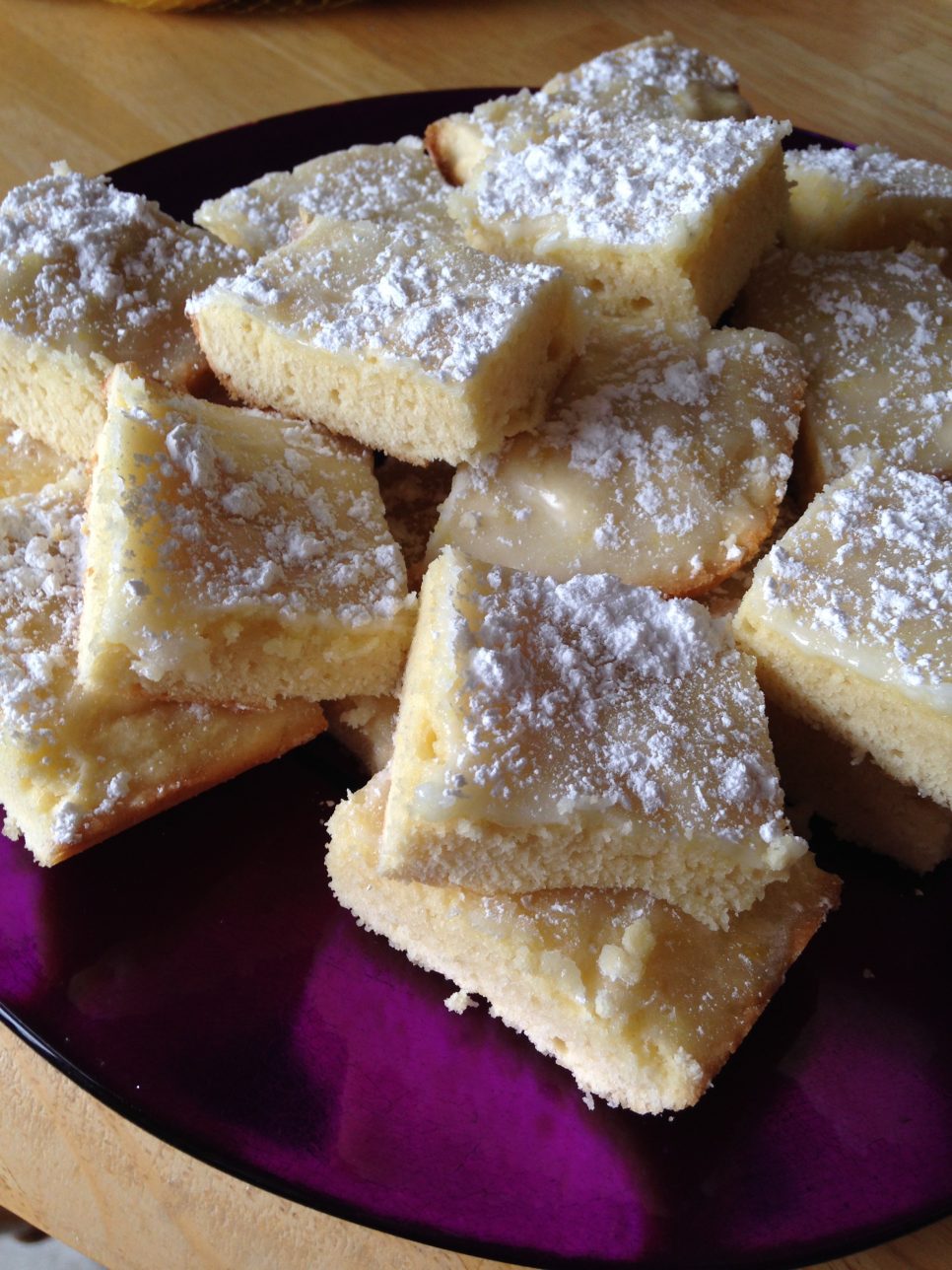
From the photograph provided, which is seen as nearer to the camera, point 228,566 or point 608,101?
point 228,566

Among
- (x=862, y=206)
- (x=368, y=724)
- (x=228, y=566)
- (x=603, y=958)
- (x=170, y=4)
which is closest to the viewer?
(x=603, y=958)

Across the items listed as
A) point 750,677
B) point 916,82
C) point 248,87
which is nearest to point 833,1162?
point 750,677

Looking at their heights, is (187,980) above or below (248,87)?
below

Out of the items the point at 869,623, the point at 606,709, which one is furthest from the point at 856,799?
the point at 606,709

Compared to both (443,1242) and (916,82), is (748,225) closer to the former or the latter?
(443,1242)

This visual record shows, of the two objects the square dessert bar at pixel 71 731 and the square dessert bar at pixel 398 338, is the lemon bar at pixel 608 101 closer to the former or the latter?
the square dessert bar at pixel 398 338

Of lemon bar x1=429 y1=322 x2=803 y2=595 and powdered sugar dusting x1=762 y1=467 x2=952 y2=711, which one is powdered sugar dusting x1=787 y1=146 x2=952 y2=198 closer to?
lemon bar x1=429 y1=322 x2=803 y2=595

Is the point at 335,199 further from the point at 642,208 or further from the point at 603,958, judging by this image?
the point at 603,958
